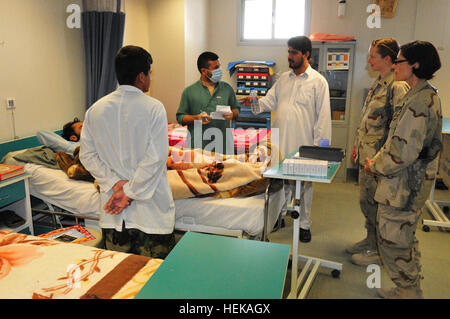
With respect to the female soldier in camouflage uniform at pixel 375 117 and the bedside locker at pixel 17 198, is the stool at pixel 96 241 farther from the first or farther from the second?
the female soldier in camouflage uniform at pixel 375 117

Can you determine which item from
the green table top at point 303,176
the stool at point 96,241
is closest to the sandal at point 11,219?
the stool at point 96,241

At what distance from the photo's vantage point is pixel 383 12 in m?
4.91

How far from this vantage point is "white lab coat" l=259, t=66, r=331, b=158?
3.08 meters

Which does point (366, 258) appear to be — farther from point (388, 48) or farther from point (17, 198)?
point (17, 198)

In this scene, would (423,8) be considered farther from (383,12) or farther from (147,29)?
(147,29)

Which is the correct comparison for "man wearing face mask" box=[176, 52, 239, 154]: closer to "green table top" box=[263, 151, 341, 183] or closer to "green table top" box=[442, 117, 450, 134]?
"green table top" box=[263, 151, 341, 183]

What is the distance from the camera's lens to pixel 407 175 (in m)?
2.17

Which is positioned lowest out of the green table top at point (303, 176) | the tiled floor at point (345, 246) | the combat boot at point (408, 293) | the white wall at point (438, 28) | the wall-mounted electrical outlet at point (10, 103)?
the tiled floor at point (345, 246)

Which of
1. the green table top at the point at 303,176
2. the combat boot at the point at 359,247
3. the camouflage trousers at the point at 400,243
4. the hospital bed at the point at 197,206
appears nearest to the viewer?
the green table top at the point at 303,176

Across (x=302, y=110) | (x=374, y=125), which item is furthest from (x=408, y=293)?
(x=302, y=110)

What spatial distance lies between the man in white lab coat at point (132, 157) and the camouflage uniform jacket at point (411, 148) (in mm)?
1258

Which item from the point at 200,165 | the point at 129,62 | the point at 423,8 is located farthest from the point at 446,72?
the point at 129,62

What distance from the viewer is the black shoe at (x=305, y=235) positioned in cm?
325

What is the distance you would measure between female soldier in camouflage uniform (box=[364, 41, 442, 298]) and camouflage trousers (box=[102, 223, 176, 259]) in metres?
1.30
